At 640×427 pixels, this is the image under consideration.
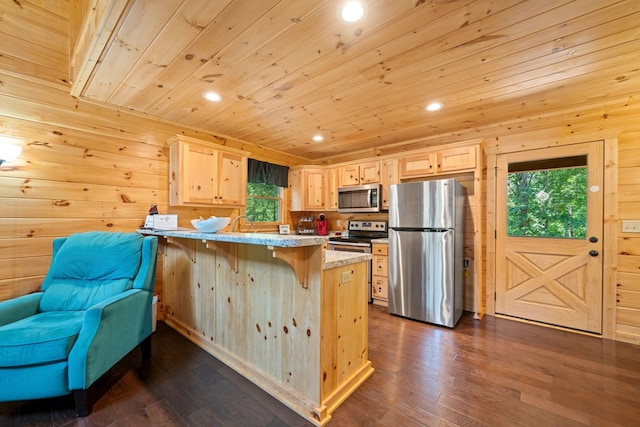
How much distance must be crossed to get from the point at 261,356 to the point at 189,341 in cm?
109

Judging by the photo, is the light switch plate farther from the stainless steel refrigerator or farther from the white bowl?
the stainless steel refrigerator

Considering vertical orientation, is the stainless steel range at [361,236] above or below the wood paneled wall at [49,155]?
below

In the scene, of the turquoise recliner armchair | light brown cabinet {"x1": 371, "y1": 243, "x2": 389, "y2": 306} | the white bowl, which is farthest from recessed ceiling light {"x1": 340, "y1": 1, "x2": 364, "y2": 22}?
light brown cabinet {"x1": 371, "y1": 243, "x2": 389, "y2": 306}

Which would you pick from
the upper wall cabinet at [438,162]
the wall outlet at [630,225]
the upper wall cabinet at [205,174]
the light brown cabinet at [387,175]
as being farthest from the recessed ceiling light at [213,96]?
the wall outlet at [630,225]

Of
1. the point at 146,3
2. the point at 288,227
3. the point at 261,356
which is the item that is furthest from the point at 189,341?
the point at 146,3

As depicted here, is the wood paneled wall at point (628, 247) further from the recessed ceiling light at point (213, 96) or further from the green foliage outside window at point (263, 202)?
the green foliage outside window at point (263, 202)

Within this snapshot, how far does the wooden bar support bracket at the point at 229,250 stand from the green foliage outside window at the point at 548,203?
10.6 ft

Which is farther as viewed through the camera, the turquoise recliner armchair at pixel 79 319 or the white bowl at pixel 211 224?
the white bowl at pixel 211 224

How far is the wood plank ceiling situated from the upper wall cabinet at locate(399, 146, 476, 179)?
0.43 m

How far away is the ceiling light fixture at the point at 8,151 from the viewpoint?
6.60 feet

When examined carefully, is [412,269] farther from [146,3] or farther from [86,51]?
[86,51]

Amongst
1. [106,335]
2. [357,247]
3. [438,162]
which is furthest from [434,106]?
[106,335]

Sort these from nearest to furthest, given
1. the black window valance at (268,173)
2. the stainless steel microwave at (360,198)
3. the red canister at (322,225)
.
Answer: the stainless steel microwave at (360,198)
the black window valance at (268,173)
the red canister at (322,225)

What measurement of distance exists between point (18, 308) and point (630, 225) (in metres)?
5.29
